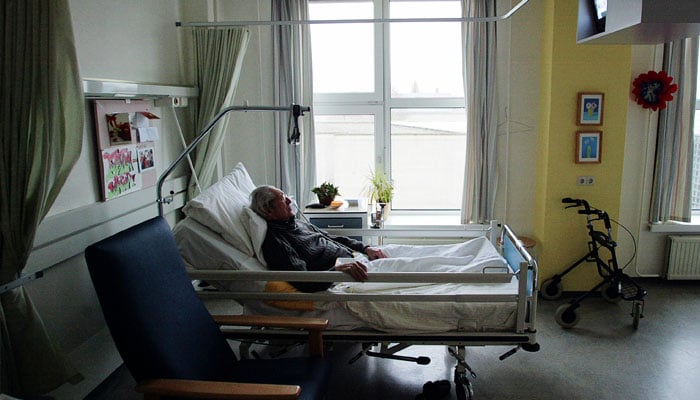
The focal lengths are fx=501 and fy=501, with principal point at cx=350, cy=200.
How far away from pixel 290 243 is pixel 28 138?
135 centimetres

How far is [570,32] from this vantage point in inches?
148

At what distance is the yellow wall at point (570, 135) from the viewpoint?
377 cm

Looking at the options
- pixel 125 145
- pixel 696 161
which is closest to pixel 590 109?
pixel 696 161

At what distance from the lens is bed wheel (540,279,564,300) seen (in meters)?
3.97

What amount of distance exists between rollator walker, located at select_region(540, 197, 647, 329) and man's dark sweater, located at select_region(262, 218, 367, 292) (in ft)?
5.12

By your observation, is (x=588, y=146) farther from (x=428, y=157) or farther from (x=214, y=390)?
(x=214, y=390)

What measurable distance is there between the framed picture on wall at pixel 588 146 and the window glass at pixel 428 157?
917 millimetres

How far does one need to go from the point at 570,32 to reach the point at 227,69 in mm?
2573

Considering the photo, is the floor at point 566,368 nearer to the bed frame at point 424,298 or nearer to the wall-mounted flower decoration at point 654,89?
the bed frame at point 424,298

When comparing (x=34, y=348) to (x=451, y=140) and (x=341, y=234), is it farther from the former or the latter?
(x=451, y=140)

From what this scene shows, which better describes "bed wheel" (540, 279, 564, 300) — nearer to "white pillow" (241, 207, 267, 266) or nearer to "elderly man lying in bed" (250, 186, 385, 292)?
"elderly man lying in bed" (250, 186, 385, 292)

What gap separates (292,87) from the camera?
4.10 metres

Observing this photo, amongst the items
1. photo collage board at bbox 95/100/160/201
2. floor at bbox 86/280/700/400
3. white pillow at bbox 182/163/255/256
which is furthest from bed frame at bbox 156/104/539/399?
photo collage board at bbox 95/100/160/201

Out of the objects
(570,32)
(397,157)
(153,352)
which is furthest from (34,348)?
(570,32)
